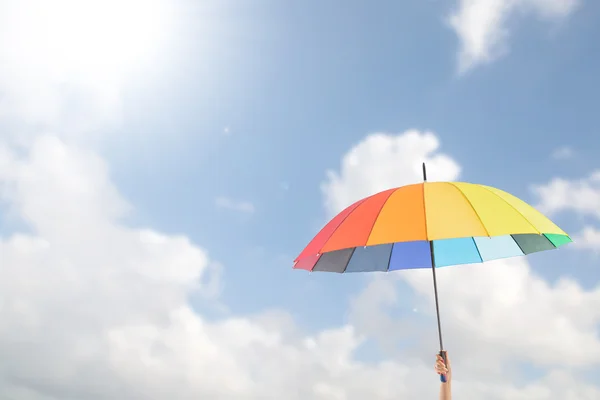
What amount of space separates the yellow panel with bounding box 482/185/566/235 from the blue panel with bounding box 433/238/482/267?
3.41 feet

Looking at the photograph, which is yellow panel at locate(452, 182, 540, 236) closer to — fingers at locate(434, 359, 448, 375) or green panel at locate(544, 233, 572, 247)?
green panel at locate(544, 233, 572, 247)

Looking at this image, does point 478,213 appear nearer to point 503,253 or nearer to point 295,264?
point 503,253

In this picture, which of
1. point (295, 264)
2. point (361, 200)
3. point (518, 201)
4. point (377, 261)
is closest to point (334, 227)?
point (361, 200)

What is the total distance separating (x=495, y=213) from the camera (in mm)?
5266

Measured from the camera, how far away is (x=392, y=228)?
507 cm

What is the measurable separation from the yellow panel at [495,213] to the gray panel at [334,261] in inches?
72.2

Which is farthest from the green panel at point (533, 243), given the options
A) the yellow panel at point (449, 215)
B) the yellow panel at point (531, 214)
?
the yellow panel at point (449, 215)

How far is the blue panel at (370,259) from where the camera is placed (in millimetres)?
6941

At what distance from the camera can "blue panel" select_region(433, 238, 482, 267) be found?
6801mm

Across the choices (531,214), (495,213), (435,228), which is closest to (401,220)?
(435,228)

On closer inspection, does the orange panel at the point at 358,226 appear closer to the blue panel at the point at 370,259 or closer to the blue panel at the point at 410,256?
the blue panel at the point at 370,259

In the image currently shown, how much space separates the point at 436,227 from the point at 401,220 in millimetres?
351

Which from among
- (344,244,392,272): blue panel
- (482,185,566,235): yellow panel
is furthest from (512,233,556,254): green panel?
(344,244,392,272): blue panel

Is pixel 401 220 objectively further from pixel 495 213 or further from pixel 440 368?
pixel 440 368
